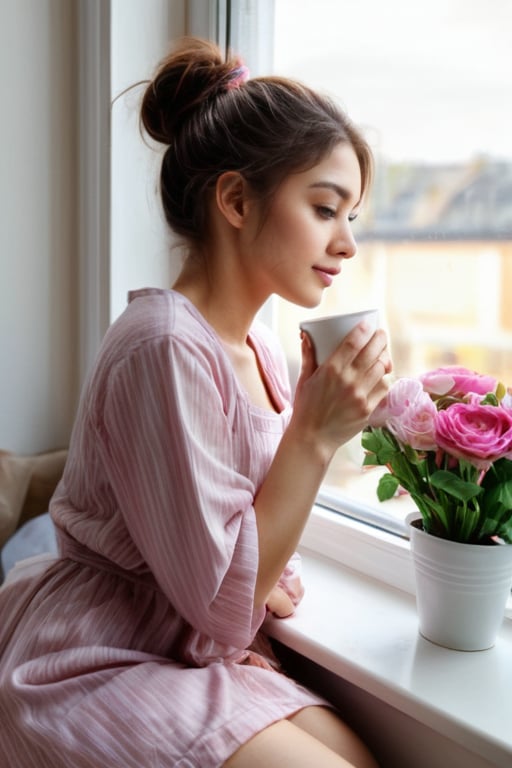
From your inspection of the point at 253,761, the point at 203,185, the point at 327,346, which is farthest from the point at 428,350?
the point at 253,761

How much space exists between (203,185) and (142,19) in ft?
2.15

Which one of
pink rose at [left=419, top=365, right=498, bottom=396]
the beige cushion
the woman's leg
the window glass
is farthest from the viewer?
the beige cushion

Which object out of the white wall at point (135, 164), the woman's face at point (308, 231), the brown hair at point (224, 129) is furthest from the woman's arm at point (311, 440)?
the white wall at point (135, 164)

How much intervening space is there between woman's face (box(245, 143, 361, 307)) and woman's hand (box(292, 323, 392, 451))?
10cm

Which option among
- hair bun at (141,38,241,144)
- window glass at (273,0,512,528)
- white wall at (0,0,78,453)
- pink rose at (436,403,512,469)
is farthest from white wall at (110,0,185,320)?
pink rose at (436,403,512,469)

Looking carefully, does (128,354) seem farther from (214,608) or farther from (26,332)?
(26,332)

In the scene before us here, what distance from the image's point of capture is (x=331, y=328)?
34.4 inches

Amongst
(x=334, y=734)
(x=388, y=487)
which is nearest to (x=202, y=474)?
(x=388, y=487)

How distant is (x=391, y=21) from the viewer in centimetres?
110

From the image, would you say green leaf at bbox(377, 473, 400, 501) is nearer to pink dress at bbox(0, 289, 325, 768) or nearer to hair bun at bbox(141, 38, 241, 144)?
pink dress at bbox(0, 289, 325, 768)

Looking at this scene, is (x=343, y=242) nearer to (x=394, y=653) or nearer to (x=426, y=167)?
(x=426, y=167)

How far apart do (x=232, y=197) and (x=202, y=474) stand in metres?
0.33

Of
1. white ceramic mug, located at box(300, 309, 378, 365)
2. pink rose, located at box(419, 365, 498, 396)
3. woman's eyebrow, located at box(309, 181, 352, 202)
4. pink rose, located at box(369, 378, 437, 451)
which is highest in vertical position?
woman's eyebrow, located at box(309, 181, 352, 202)

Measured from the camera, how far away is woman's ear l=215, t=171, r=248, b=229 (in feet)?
2.96
